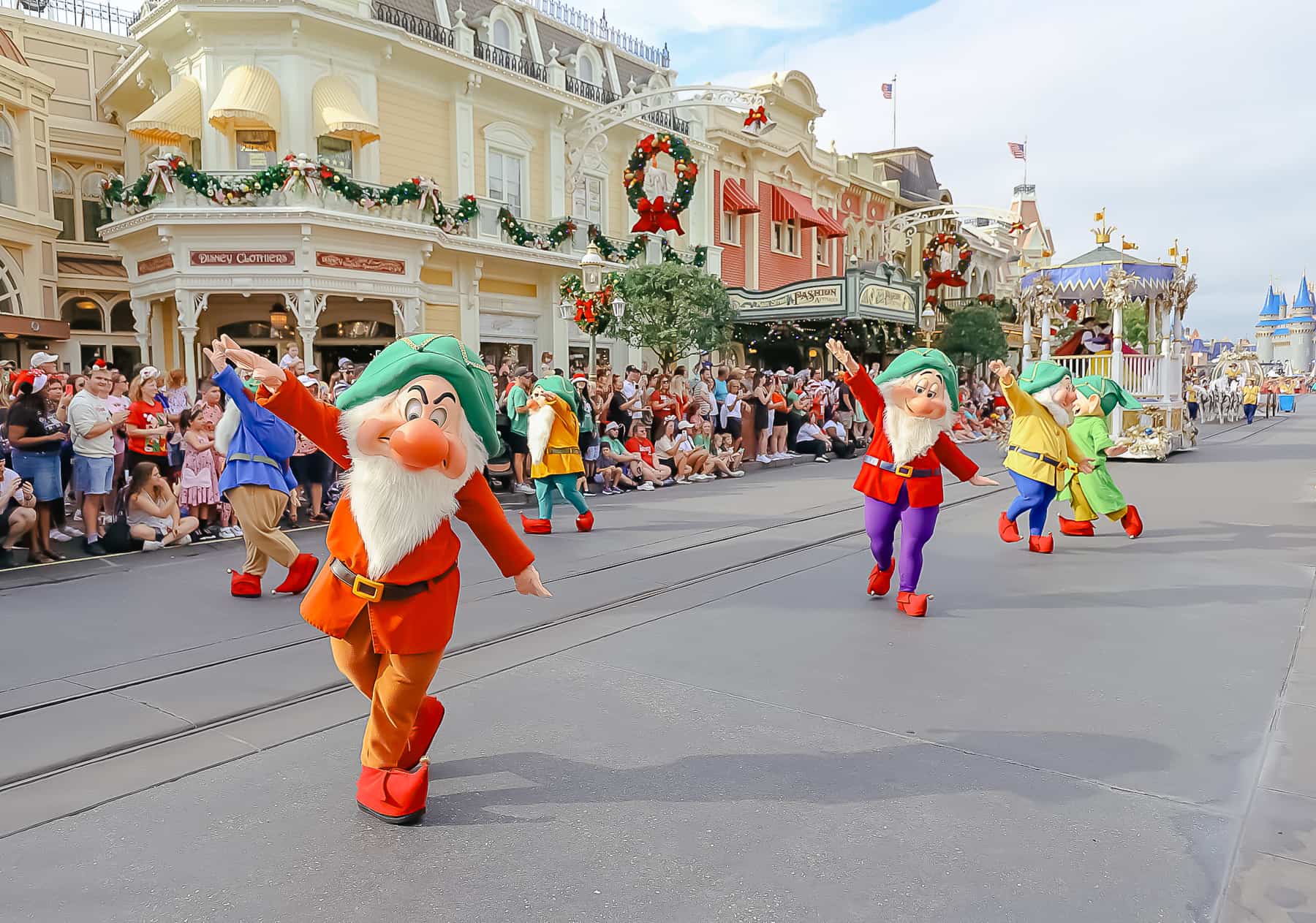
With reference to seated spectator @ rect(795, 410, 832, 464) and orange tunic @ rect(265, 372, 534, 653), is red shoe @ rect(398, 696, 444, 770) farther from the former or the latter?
seated spectator @ rect(795, 410, 832, 464)

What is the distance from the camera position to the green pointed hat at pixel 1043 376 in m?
7.55

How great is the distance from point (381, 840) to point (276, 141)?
14.9m

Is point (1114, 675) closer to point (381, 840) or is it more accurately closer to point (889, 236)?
point (381, 840)

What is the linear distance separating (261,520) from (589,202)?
624 inches

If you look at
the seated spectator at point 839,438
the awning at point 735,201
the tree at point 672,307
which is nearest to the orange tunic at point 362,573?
the tree at point 672,307

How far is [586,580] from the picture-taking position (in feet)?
20.5

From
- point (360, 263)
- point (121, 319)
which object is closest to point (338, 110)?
point (360, 263)

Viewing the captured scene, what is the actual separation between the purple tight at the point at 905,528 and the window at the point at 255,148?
43.3 feet

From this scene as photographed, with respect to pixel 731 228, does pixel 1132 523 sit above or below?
below

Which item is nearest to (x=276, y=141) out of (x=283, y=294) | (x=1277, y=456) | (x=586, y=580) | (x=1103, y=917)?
(x=283, y=294)

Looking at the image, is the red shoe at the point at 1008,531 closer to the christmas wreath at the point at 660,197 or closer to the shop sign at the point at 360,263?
the christmas wreath at the point at 660,197

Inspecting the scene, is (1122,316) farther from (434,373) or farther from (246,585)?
(434,373)

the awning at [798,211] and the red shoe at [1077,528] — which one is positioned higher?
the awning at [798,211]

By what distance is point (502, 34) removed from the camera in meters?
18.4
